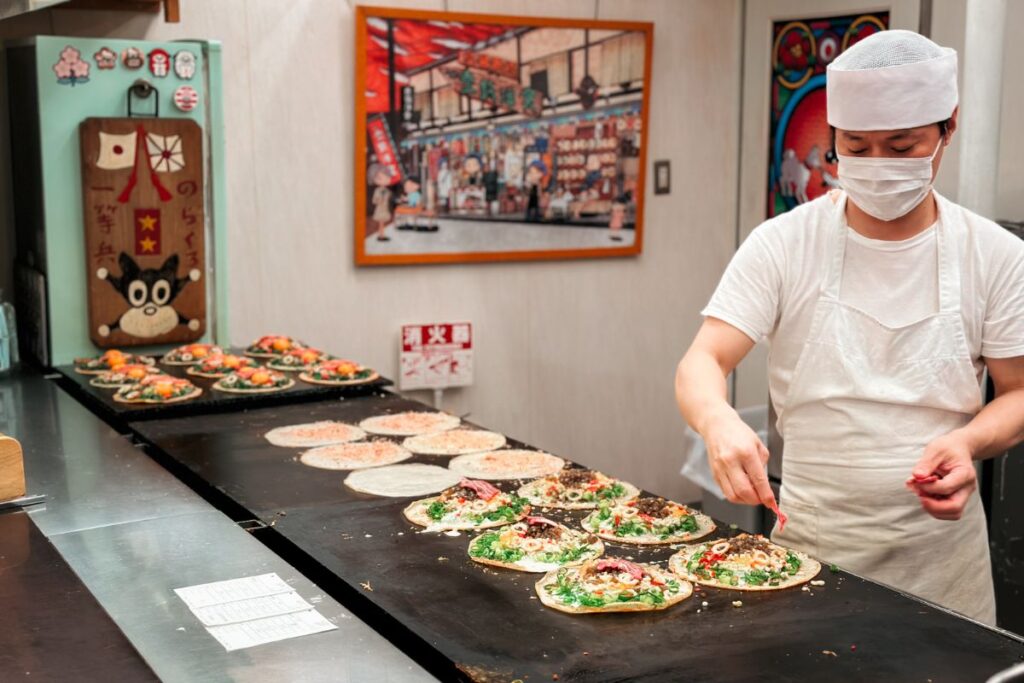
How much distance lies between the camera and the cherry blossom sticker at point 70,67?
3506mm

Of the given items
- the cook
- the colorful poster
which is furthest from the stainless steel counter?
the colorful poster

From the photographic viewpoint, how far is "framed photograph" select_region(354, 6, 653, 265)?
457cm

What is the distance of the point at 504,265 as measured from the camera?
4.96 meters

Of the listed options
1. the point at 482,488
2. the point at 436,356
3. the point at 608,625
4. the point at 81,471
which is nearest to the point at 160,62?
the point at 81,471

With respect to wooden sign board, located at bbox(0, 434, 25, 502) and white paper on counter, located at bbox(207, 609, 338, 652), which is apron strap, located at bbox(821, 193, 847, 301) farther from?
wooden sign board, located at bbox(0, 434, 25, 502)

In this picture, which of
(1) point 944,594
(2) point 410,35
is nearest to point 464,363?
(2) point 410,35

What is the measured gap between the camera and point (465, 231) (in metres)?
4.83

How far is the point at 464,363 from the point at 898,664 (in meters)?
3.33

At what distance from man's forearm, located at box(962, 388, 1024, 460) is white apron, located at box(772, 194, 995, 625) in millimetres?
87

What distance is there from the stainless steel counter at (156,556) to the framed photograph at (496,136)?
191cm

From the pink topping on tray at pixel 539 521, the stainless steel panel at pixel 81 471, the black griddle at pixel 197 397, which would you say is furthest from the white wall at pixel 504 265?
the pink topping on tray at pixel 539 521

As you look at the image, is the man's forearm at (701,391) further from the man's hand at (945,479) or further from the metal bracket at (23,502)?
the metal bracket at (23,502)

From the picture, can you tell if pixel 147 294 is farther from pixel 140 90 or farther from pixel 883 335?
pixel 883 335

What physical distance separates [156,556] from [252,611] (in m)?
0.34
